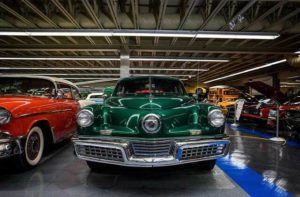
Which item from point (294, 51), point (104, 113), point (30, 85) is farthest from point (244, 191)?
point (294, 51)

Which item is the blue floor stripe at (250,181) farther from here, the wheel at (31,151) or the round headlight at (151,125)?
the wheel at (31,151)

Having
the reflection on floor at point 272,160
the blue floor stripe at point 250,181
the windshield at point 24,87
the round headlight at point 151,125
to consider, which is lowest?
the reflection on floor at point 272,160

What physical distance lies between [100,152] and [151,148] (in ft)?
1.89

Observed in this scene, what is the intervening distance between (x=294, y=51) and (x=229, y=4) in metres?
5.62

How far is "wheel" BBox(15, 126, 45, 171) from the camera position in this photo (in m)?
3.29

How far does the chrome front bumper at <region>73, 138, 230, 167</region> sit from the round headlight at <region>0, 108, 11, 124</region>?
995 millimetres

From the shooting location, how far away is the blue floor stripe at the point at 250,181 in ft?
9.12

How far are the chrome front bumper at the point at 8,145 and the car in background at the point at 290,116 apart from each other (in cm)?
548

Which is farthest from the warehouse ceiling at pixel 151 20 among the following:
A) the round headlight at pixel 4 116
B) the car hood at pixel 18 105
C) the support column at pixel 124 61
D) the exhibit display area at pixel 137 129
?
the round headlight at pixel 4 116

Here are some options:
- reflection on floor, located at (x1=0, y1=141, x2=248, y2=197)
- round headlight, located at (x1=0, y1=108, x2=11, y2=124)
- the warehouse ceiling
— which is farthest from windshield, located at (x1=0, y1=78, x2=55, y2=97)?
the warehouse ceiling

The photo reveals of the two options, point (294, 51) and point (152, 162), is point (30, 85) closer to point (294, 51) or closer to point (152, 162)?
point (152, 162)

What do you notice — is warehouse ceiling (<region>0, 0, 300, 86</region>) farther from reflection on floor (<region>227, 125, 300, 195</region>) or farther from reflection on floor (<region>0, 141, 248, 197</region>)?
reflection on floor (<region>0, 141, 248, 197</region>)

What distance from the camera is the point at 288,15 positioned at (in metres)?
6.77

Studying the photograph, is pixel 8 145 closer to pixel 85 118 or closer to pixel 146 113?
pixel 85 118
